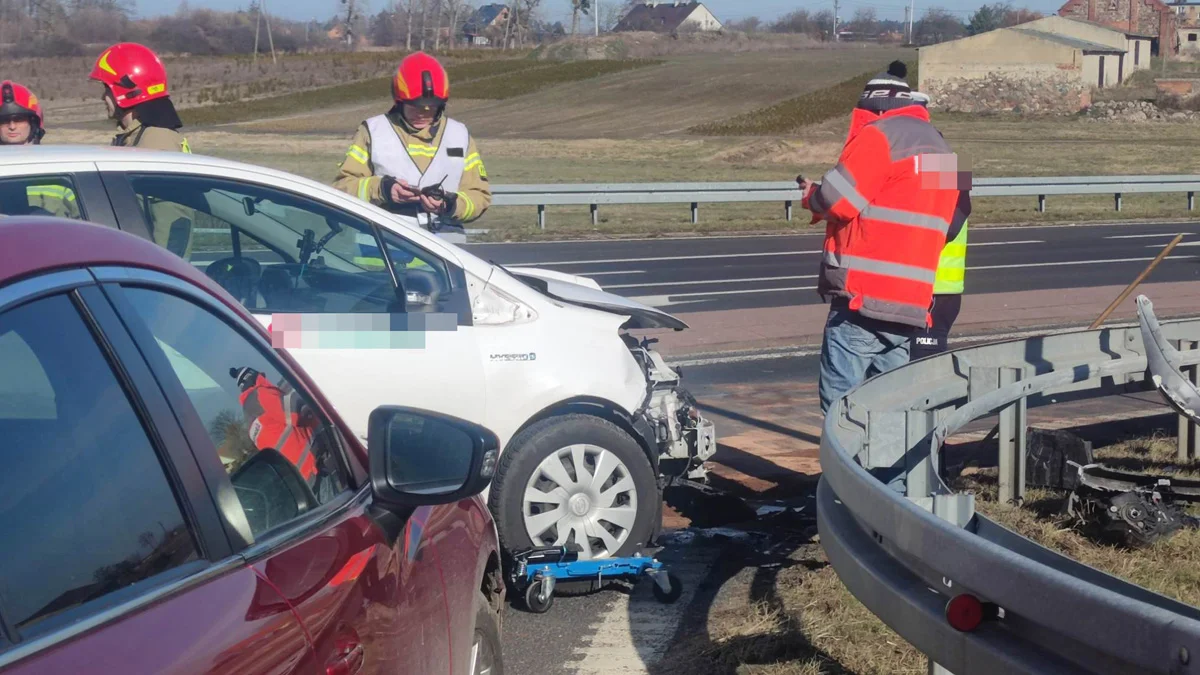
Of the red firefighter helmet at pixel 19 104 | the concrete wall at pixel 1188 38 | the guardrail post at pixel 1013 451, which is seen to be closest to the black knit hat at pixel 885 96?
the guardrail post at pixel 1013 451

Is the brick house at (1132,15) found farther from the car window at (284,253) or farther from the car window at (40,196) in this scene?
the car window at (40,196)

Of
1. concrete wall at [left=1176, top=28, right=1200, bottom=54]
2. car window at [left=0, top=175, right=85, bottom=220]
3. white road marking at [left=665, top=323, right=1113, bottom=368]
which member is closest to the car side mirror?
car window at [left=0, top=175, right=85, bottom=220]

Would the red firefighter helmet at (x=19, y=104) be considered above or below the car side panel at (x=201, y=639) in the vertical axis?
above

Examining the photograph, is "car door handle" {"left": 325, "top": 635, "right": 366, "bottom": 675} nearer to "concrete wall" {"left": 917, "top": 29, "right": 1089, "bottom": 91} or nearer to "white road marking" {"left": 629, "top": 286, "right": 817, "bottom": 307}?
"white road marking" {"left": 629, "top": 286, "right": 817, "bottom": 307}

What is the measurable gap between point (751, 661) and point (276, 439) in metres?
2.48

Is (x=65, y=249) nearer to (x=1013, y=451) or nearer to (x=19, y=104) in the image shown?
(x=1013, y=451)

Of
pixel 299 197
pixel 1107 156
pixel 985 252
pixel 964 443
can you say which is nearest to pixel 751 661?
pixel 299 197

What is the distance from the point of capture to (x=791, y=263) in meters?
18.5

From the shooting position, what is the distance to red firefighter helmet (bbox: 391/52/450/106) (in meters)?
6.78

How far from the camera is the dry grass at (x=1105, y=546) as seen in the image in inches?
204

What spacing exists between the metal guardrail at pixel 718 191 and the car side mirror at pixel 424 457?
66.3 ft

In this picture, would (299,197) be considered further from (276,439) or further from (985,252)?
(985,252)

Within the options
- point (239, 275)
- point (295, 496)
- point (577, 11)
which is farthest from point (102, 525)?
point (577, 11)

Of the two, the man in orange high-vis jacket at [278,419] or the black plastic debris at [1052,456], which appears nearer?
the man in orange high-vis jacket at [278,419]
